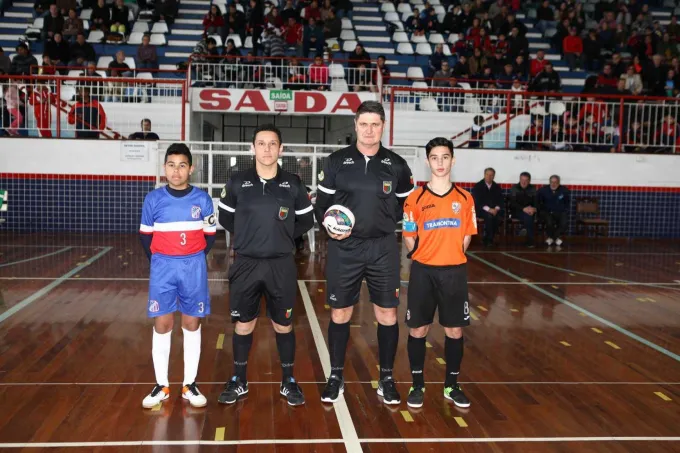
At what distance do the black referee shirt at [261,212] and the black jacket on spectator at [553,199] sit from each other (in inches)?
438

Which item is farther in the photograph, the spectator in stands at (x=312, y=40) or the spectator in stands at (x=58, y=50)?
the spectator in stands at (x=312, y=40)

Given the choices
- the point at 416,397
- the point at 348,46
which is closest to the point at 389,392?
the point at 416,397

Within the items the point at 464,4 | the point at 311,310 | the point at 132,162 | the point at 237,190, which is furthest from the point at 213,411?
the point at 464,4

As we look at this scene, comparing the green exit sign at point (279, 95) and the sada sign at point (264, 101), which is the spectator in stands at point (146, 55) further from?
the green exit sign at point (279, 95)

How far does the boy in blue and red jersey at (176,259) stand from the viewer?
470 centimetres

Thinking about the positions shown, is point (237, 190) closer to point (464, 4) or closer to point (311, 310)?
point (311, 310)

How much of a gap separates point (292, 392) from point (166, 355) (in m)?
0.89

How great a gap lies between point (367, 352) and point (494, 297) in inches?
122

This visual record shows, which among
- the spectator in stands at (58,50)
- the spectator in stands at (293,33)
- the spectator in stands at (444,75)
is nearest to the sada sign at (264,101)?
the spectator in stands at (444,75)

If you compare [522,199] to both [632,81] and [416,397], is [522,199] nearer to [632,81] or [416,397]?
[632,81]

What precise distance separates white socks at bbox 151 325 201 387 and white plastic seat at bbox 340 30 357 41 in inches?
713

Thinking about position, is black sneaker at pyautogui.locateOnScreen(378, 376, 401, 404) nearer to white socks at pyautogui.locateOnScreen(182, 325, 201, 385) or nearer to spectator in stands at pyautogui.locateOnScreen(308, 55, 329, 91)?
white socks at pyautogui.locateOnScreen(182, 325, 201, 385)

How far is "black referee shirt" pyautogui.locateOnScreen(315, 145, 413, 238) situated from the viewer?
472cm

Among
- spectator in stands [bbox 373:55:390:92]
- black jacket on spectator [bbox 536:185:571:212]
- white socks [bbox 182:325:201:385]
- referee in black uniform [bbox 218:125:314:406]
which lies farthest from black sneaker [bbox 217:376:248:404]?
spectator in stands [bbox 373:55:390:92]
